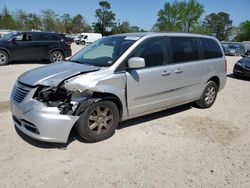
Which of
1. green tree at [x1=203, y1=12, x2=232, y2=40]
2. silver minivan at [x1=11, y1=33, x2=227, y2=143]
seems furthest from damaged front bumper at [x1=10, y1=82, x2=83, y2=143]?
green tree at [x1=203, y1=12, x2=232, y2=40]

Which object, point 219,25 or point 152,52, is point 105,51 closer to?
point 152,52

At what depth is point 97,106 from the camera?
395 centimetres

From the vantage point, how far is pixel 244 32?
79.4 meters

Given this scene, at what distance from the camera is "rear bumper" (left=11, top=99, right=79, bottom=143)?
11.7 feet

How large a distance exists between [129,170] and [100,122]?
1.00 metres

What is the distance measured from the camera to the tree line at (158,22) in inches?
2511

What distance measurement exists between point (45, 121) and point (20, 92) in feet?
2.44

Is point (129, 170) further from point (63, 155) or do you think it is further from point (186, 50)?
point (186, 50)

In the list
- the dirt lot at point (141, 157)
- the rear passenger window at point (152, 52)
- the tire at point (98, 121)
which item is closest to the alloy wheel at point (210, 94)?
the dirt lot at point (141, 157)

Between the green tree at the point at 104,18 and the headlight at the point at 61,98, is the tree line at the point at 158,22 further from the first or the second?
the headlight at the point at 61,98

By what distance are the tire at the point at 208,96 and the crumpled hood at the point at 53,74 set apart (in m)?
3.02

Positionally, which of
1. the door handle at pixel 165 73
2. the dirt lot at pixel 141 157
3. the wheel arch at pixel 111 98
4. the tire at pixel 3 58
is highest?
the door handle at pixel 165 73

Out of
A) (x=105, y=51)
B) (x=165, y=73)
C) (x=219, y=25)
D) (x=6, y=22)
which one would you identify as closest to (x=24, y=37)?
(x=105, y=51)

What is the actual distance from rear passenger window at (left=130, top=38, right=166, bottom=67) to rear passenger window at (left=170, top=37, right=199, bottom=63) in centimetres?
33
